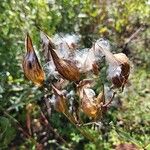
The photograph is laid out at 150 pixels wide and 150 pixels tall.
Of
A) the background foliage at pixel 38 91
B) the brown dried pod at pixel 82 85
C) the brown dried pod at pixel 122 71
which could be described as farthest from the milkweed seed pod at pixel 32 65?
the background foliage at pixel 38 91

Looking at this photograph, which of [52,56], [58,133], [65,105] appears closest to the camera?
[52,56]

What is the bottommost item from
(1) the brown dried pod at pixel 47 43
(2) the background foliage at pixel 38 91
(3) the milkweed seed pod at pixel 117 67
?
(2) the background foliage at pixel 38 91

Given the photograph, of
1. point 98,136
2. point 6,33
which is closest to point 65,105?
point 98,136

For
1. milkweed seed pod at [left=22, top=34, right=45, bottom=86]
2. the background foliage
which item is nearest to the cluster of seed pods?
milkweed seed pod at [left=22, top=34, right=45, bottom=86]

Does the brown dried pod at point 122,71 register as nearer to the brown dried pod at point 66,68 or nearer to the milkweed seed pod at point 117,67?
the milkweed seed pod at point 117,67

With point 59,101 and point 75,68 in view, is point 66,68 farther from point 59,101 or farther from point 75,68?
point 59,101

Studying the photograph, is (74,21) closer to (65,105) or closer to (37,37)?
(37,37)

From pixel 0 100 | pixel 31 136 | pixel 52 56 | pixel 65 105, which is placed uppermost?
pixel 52 56

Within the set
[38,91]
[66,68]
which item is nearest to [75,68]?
[66,68]
